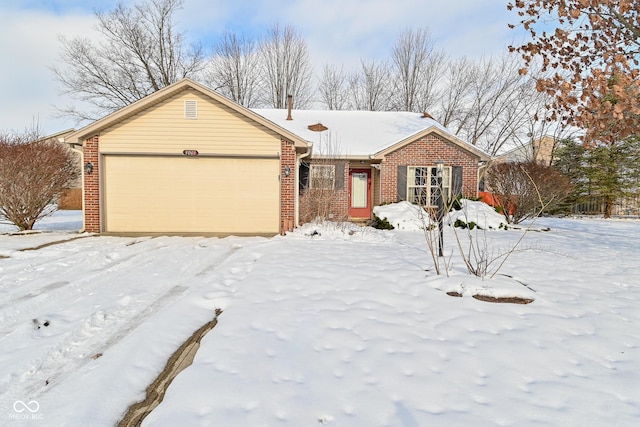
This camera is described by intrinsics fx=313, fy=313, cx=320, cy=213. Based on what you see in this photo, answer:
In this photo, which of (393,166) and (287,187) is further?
(393,166)

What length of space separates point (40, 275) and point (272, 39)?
2626cm

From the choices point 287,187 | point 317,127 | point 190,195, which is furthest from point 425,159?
point 190,195

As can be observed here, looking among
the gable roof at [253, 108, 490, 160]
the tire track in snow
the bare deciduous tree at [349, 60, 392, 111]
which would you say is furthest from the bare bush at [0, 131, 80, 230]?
the bare deciduous tree at [349, 60, 392, 111]

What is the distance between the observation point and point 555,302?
12.7 ft

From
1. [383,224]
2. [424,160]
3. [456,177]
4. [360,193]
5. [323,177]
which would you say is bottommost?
[383,224]

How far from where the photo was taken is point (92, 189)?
8766 millimetres

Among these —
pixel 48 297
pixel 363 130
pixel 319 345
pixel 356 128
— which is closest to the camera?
pixel 319 345

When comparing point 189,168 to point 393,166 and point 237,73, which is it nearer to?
point 393,166

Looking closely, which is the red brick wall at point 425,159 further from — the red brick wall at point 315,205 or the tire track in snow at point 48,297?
the tire track in snow at point 48,297

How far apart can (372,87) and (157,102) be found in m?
22.0

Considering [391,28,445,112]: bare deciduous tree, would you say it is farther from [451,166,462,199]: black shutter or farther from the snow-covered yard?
the snow-covered yard

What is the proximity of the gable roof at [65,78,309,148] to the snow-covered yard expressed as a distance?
4.52m

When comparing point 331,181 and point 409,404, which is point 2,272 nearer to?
point 409,404

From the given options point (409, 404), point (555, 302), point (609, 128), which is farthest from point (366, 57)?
point (409, 404)
